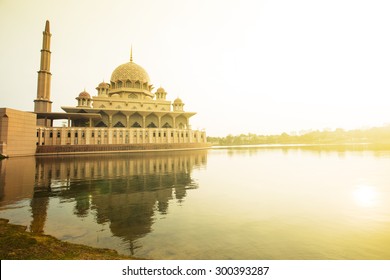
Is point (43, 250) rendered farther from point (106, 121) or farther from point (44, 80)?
point (44, 80)

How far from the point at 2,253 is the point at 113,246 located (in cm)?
244

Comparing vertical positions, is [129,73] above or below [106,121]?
above

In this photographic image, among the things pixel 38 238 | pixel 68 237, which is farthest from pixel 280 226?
pixel 38 238

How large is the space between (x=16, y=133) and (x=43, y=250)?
40047mm

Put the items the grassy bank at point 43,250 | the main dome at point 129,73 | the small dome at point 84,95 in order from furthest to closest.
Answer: the main dome at point 129,73
the small dome at point 84,95
the grassy bank at point 43,250

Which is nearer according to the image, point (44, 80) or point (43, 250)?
point (43, 250)

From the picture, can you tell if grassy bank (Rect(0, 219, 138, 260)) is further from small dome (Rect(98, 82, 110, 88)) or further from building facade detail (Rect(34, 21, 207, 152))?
small dome (Rect(98, 82, 110, 88))

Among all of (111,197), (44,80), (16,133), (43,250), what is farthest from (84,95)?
(43,250)

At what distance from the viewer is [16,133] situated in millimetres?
35469

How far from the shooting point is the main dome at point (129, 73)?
65750mm

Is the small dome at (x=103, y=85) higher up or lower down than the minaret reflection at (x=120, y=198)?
higher up

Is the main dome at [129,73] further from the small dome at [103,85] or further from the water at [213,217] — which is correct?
the water at [213,217]

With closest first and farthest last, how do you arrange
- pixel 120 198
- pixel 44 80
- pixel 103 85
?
pixel 120 198, pixel 44 80, pixel 103 85

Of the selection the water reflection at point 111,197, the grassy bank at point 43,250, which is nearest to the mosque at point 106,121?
the water reflection at point 111,197
